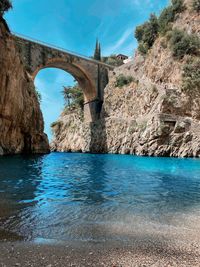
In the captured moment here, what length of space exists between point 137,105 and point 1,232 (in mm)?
38751

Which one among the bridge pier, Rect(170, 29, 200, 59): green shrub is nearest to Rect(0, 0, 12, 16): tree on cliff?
Rect(170, 29, 200, 59): green shrub

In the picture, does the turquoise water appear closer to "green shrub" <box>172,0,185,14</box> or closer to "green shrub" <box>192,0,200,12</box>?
"green shrub" <box>192,0,200,12</box>

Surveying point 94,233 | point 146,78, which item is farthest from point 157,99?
point 94,233

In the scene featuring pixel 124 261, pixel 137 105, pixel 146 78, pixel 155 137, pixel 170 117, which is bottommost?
pixel 124 261

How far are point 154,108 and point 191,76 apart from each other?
6420mm

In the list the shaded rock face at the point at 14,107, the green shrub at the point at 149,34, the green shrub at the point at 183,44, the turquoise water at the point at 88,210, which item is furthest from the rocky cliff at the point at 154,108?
the turquoise water at the point at 88,210

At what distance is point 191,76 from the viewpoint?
34531 millimetres

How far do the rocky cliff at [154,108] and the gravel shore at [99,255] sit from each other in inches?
1158

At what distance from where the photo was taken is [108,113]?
49.8 meters

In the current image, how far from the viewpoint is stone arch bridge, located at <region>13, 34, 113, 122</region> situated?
43.1 metres

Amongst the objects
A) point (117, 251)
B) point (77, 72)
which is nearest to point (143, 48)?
point (77, 72)

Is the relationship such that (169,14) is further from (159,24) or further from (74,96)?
(74,96)

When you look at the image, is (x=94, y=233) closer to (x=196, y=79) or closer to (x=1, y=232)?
(x=1, y=232)

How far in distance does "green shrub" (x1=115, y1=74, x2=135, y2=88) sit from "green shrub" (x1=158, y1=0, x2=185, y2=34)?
9.00 m
